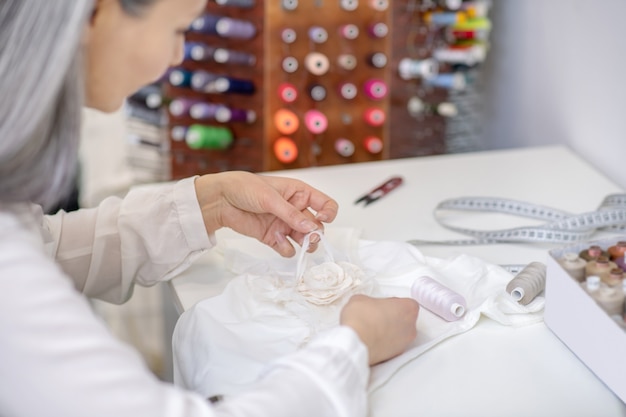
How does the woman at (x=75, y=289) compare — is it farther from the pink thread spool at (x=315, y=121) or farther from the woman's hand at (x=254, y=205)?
the pink thread spool at (x=315, y=121)

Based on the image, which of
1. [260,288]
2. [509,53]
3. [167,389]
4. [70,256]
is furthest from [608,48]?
[167,389]

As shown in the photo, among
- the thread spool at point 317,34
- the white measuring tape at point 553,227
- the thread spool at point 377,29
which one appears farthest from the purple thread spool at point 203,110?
the white measuring tape at point 553,227

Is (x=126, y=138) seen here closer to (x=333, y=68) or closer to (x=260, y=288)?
(x=333, y=68)

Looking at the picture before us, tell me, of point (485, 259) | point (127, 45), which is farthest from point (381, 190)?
point (127, 45)

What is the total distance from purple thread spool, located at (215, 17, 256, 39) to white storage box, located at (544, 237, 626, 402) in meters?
0.86

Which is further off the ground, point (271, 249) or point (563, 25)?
point (563, 25)

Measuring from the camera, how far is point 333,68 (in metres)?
1.71

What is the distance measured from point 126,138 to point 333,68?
23.9 inches

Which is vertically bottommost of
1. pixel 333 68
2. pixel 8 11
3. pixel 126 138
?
pixel 126 138

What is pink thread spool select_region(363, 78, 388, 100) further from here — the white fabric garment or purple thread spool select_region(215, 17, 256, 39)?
the white fabric garment

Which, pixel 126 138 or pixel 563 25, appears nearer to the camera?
pixel 563 25

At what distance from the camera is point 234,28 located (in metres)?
1.62

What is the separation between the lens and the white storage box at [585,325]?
863 mm

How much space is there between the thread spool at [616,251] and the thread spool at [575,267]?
0.16 feet
